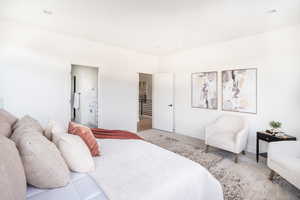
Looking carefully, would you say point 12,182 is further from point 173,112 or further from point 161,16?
point 173,112

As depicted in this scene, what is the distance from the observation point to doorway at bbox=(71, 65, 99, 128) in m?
5.18

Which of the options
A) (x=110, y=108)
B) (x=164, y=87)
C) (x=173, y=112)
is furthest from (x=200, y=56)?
(x=110, y=108)

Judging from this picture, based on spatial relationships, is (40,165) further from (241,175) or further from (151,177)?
(241,175)

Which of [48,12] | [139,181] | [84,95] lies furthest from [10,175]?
[84,95]

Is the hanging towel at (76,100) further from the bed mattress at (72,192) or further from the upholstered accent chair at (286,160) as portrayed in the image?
the upholstered accent chair at (286,160)

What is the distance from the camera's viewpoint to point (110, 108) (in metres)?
4.22

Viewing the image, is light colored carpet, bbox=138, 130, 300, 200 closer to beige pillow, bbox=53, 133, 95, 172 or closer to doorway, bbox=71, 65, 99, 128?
beige pillow, bbox=53, 133, 95, 172

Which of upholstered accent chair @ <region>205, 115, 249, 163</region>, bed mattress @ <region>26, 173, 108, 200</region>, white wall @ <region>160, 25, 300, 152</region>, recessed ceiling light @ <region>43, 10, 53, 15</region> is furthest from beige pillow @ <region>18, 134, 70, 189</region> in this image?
white wall @ <region>160, 25, 300, 152</region>

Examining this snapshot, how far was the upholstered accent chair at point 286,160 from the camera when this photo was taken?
1.79 meters

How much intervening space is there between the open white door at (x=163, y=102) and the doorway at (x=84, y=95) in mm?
2049

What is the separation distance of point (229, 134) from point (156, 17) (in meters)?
2.66

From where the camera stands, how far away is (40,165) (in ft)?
3.22

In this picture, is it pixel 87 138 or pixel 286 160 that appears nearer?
pixel 87 138

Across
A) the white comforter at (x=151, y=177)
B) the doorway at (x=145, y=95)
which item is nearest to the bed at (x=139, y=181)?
the white comforter at (x=151, y=177)
